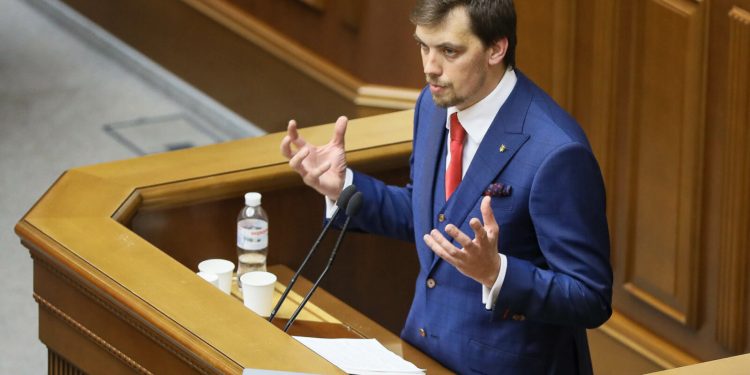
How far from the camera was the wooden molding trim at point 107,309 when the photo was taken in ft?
9.37

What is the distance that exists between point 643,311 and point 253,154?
119 cm

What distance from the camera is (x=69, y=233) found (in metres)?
3.19

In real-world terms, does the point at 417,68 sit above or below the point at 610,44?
below

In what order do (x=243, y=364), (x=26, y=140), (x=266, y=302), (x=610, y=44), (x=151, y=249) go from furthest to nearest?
(x=26, y=140) < (x=610, y=44) < (x=266, y=302) < (x=151, y=249) < (x=243, y=364)

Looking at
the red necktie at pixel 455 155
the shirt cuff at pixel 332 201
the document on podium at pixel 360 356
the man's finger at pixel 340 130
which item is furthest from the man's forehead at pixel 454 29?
the document on podium at pixel 360 356

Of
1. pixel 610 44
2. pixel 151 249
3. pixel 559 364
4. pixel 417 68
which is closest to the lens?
pixel 559 364

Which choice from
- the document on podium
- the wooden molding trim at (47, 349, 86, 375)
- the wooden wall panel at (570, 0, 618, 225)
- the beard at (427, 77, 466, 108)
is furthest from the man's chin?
the wooden wall panel at (570, 0, 618, 225)

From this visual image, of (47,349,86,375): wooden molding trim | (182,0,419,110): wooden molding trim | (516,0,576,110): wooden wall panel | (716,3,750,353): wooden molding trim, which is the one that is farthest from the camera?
(182,0,419,110): wooden molding trim

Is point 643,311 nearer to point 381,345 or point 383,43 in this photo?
point 381,345

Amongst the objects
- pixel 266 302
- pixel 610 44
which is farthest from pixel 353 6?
pixel 266 302

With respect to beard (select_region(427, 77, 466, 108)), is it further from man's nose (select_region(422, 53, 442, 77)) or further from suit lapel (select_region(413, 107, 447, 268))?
suit lapel (select_region(413, 107, 447, 268))

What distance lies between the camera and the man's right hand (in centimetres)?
302

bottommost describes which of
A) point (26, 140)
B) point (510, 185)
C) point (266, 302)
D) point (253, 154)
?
point (26, 140)

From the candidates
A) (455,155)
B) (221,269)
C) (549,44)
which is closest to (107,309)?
(221,269)
